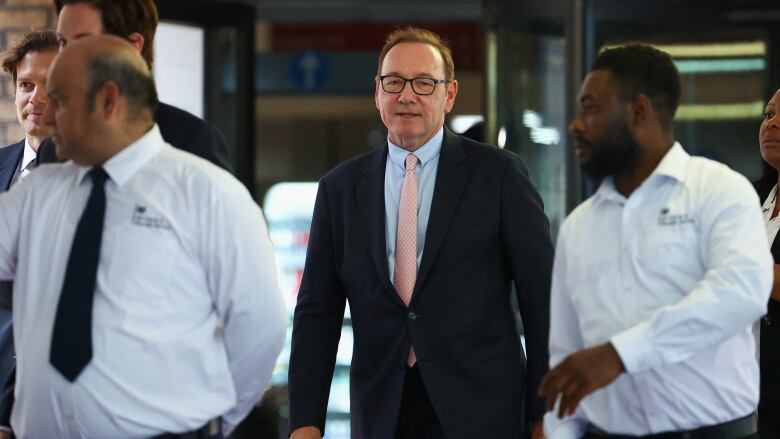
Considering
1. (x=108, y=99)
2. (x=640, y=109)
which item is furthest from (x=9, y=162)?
(x=640, y=109)

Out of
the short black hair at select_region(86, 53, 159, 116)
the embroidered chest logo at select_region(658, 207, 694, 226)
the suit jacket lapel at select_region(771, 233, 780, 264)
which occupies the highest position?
the short black hair at select_region(86, 53, 159, 116)

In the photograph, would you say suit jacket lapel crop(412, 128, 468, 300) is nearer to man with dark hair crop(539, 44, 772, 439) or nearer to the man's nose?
man with dark hair crop(539, 44, 772, 439)

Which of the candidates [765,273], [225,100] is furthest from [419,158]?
[225,100]

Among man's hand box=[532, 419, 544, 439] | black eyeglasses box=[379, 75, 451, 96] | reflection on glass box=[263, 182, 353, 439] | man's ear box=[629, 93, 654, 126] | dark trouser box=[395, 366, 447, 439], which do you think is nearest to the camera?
man's ear box=[629, 93, 654, 126]

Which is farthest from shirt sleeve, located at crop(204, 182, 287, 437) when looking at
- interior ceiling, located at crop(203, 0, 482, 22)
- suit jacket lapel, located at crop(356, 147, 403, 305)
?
interior ceiling, located at crop(203, 0, 482, 22)

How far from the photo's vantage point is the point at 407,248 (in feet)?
12.5

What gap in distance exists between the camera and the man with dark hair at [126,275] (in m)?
2.88

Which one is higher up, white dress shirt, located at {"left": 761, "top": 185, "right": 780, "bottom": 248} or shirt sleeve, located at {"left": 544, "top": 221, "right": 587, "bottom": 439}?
white dress shirt, located at {"left": 761, "top": 185, "right": 780, "bottom": 248}

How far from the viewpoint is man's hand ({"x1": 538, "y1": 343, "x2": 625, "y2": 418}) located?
8.61 ft

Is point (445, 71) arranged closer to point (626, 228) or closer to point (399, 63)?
point (399, 63)

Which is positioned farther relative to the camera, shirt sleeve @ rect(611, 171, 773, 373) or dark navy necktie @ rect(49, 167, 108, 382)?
dark navy necktie @ rect(49, 167, 108, 382)

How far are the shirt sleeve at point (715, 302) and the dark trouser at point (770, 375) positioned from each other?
1.37 metres

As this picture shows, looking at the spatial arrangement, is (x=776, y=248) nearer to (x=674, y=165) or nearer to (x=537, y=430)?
(x=537, y=430)

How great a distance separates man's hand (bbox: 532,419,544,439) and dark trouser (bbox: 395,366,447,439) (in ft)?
0.86
